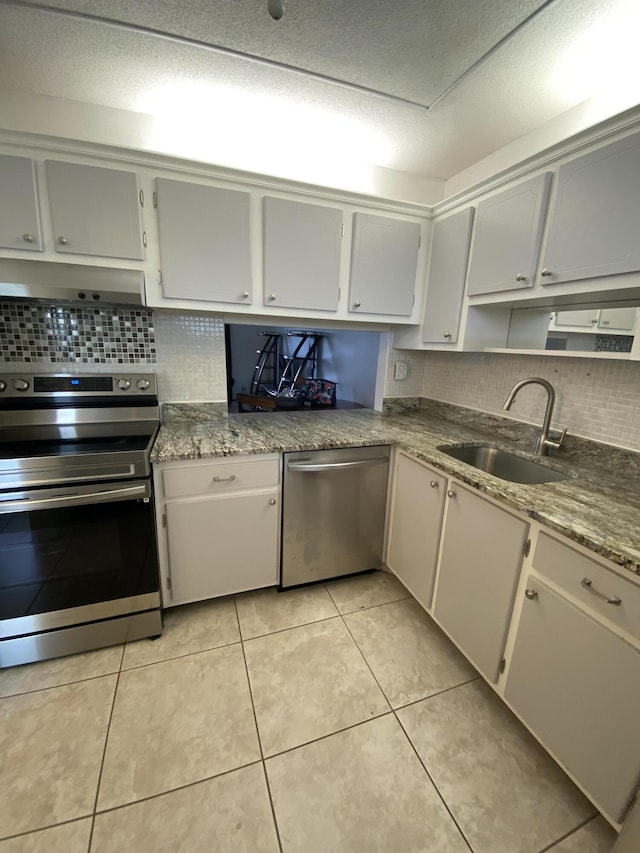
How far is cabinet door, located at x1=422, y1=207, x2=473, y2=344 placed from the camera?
6.09 ft

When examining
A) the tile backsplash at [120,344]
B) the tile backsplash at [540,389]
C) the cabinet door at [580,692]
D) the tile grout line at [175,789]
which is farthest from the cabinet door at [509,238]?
the tile grout line at [175,789]

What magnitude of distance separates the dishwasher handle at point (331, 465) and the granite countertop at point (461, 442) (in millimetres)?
87

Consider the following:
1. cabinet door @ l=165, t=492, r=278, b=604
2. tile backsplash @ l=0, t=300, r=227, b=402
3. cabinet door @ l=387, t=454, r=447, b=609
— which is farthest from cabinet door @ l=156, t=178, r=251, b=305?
cabinet door @ l=387, t=454, r=447, b=609

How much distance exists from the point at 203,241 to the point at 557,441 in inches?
78.2

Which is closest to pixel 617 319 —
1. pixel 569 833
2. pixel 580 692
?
pixel 580 692

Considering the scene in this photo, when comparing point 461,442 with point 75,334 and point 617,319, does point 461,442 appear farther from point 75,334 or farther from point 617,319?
point 75,334

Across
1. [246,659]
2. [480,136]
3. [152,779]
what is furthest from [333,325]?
[152,779]

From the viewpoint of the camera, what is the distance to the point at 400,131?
1.71 m

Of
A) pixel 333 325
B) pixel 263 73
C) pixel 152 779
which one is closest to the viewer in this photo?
pixel 152 779

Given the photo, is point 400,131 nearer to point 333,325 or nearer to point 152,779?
point 333,325

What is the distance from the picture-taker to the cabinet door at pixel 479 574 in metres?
1.25

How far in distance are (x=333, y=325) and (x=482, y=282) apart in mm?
882

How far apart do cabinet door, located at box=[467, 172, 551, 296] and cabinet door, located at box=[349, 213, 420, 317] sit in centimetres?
39

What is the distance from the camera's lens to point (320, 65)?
1.33 m
